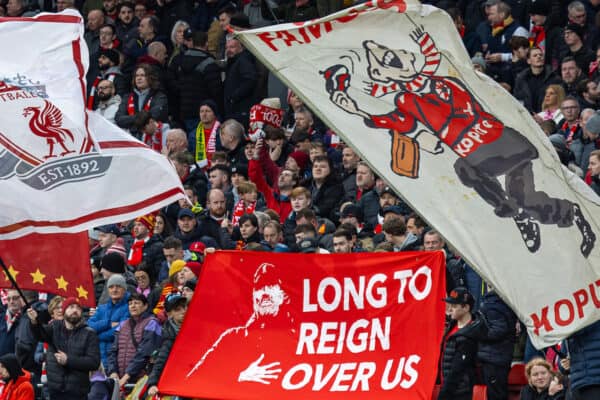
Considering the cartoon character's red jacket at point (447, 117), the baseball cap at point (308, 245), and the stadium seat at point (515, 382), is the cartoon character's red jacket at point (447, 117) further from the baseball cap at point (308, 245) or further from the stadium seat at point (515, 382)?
the baseball cap at point (308, 245)

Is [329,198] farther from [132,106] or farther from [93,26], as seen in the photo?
[93,26]

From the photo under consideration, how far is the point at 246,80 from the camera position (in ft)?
65.9

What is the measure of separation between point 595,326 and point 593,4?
9428 mm

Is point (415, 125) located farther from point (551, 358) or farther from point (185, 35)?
point (185, 35)

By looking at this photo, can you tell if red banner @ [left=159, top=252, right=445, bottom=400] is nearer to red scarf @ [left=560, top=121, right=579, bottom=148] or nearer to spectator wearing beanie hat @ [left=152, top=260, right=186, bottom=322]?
spectator wearing beanie hat @ [left=152, top=260, right=186, bottom=322]

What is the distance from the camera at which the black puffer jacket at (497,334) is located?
38.7ft

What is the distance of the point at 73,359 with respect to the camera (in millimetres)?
14422

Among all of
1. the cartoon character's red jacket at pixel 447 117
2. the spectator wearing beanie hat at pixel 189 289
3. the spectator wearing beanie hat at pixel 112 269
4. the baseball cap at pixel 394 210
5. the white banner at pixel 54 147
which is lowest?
the spectator wearing beanie hat at pixel 112 269

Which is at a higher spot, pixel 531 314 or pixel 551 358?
pixel 531 314

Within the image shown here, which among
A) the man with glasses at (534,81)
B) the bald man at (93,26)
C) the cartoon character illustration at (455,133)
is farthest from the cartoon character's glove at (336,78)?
the bald man at (93,26)

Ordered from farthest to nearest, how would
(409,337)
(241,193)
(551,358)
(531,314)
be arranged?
(241,193) < (551,358) < (409,337) < (531,314)

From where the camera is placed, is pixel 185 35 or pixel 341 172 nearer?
pixel 341 172

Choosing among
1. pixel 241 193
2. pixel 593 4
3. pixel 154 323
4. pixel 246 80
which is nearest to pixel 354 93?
pixel 154 323

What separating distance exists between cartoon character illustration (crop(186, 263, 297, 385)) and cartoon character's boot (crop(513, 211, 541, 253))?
2.95m
